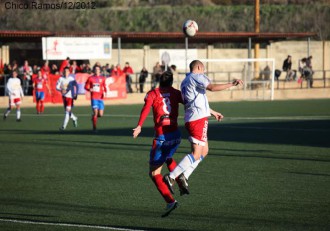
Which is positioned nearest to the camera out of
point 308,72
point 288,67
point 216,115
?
point 216,115

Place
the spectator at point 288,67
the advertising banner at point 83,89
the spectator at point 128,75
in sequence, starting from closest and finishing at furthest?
the advertising banner at point 83,89
the spectator at point 128,75
the spectator at point 288,67

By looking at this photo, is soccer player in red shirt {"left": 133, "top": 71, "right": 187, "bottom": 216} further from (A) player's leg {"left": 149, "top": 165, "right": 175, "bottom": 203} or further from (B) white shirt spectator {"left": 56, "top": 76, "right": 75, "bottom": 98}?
(B) white shirt spectator {"left": 56, "top": 76, "right": 75, "bottom": 98}

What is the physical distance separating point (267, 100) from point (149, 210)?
36332 mm

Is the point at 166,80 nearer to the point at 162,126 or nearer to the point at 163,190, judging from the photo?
the point at 162,126

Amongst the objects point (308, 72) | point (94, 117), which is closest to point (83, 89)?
point (308, 72)

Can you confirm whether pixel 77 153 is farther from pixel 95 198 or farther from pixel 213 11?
pixel 213 11

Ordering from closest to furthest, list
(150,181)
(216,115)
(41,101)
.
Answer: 1. (216,115)
2. (150,181)
3. (41,101)

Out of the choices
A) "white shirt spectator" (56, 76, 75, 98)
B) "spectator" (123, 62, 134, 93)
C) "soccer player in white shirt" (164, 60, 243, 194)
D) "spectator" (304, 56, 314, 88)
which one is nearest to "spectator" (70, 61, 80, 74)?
"spectator" (123, 62, 134, 93)

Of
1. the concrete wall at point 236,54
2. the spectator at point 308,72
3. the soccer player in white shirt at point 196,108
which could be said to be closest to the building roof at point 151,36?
the spectator at point 308,72

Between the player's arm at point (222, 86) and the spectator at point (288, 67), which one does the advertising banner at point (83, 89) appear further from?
the player's arm at point (222, 86)

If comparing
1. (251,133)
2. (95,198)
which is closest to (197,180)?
(95,198)

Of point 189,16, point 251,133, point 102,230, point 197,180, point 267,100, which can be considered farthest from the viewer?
point 189,16

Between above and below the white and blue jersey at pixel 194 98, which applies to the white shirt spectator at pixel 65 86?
below

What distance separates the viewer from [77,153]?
2062cm
